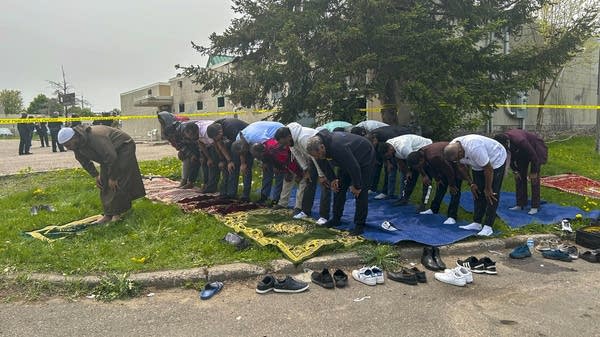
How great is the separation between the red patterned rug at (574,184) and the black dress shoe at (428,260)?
491 centimetres

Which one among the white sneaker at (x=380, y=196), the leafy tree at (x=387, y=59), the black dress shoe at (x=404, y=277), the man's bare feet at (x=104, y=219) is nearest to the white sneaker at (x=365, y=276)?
the black dress shoe at (x=404, y=277)

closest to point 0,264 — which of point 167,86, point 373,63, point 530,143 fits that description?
point 373,63

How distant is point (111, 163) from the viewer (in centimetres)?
653

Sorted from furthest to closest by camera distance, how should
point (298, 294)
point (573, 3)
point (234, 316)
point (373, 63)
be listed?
point (573, 3), point (373, 63), point (298, 294), point (234, 316)

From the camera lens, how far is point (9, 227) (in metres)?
6.41

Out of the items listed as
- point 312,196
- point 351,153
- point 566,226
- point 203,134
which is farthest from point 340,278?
point 203,134

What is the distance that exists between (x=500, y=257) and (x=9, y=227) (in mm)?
6722

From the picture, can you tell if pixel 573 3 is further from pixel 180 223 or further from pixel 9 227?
pixel 9 227

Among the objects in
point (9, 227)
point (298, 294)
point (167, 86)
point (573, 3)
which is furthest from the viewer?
point (167, 86)

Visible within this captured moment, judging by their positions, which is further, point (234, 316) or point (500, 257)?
point (500, 257)

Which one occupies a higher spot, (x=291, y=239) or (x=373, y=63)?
(x=373, y=63)

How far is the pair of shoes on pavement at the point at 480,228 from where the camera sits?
6.12 metres

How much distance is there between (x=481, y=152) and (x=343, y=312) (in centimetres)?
327

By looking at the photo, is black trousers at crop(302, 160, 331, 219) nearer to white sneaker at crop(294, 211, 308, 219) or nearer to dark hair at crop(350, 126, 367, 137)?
white sneaker at crop(294, 211, 308, 219)
